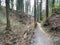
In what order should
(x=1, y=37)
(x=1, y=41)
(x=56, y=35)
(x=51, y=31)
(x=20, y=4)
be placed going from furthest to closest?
1. (x=20, y=4)
2. (x=1, y=37)
3. (x=1, y=41)
4. (x=51, y=31)
5. (x=56, y=35)

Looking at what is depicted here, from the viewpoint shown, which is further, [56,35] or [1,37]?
[1,37]

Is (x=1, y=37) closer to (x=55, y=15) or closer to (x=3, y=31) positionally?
(x=3, y=31)

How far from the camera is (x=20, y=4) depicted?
3691cm

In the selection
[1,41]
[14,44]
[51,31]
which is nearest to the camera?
[51,31]

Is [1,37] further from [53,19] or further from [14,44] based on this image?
[53,19]

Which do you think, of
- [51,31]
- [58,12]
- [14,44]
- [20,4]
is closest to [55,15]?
[58,12]

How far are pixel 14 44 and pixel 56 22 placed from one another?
472 centimetres

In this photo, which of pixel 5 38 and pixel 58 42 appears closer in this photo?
pixel 58 42

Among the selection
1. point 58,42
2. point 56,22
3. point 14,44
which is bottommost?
point 14,44

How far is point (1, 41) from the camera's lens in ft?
51.2

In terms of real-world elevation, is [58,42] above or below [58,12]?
below

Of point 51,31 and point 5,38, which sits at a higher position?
point 51,31

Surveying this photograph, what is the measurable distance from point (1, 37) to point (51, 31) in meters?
6.91

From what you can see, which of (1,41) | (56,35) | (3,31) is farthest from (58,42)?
(3,31)
